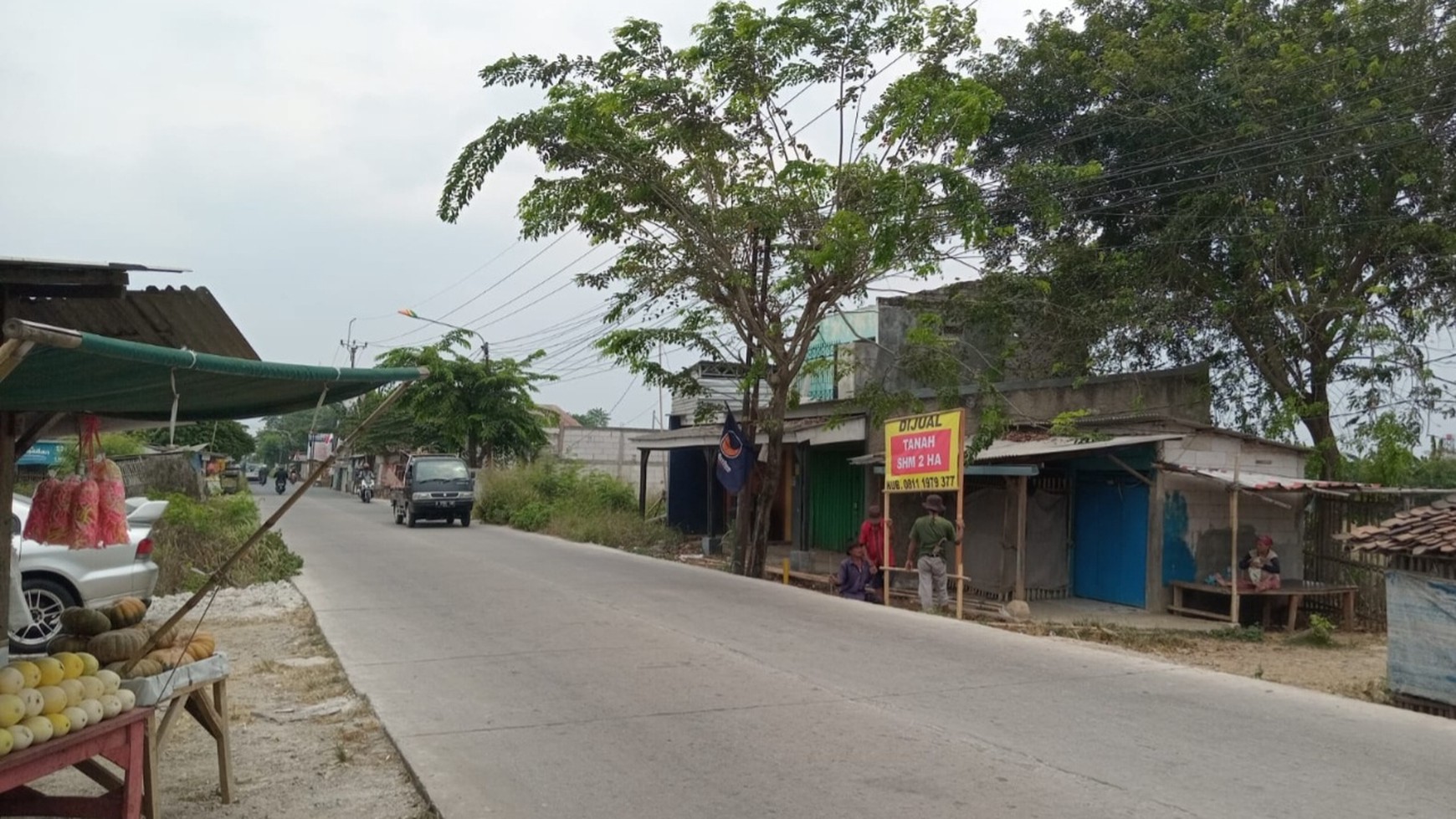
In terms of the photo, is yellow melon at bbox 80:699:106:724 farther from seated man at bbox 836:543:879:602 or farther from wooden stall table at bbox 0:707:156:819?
seated man at bbox 836:543:879:602

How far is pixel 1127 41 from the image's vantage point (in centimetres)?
1934

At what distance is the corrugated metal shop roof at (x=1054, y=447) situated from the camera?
45.4 ft

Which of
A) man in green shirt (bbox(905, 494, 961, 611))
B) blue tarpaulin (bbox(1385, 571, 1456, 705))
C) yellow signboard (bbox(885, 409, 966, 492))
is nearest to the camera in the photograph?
blue tarpaulin (bbox(1385, 571, 1456, 705))

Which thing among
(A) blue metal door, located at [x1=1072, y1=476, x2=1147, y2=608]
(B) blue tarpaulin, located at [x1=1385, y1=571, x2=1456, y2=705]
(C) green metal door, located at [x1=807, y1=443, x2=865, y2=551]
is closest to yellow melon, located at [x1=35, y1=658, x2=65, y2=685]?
(B) blue tarpaulin, located at [x1=1385, y1=571, x2=1456, y2=705]

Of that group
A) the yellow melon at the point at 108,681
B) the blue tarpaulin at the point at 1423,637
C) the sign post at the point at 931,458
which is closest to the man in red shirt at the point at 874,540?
the sign post at the point at 931,458

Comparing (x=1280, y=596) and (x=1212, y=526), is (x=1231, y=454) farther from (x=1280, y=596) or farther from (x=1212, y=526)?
(x=1280, y=596)

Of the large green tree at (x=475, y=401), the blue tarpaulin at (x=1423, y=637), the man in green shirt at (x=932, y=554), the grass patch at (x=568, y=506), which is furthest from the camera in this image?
the large green tree at (x=475, y=401)

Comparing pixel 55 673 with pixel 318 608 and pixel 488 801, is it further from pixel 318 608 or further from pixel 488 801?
pixel 318 608

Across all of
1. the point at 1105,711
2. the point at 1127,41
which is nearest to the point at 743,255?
the point at 1127,41

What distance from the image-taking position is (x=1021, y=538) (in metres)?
14.5

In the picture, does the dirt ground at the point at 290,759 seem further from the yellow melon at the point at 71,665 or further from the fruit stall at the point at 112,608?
the yellow melon at the point at 71,665

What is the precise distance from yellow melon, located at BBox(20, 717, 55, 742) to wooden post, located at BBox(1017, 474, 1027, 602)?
11.8 meters

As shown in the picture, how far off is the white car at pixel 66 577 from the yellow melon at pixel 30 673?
6.00m

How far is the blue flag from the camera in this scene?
734 inches
